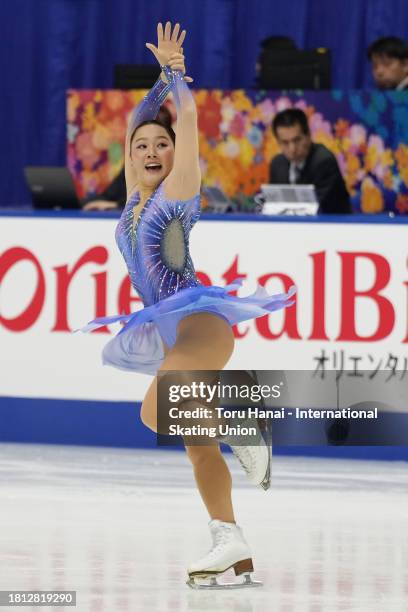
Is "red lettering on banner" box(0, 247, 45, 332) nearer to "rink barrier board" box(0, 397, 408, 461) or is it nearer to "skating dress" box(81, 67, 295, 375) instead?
"rink barrier board" box(0, 397, 408, 461)

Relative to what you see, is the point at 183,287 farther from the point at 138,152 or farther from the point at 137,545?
the point at 137,545

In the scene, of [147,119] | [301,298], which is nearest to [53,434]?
[301,298]

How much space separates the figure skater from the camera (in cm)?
431

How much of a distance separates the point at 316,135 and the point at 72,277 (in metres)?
2.57

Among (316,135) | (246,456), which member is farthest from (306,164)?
(246,456)

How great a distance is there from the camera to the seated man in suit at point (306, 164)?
817 cm

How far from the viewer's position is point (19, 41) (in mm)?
10930

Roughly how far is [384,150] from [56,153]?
2598mm

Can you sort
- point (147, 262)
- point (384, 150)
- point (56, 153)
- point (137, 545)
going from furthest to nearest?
point (56, 153) → point (384, 150) → point (137, 545) → point (147, 262)

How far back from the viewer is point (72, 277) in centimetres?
721

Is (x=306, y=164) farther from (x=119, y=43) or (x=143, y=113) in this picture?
(x=143, y=113)

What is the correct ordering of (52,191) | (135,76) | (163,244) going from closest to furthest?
(163,244) → (52,191) → (135,76)

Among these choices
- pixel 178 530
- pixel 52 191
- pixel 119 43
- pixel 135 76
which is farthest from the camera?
pixel 119 43

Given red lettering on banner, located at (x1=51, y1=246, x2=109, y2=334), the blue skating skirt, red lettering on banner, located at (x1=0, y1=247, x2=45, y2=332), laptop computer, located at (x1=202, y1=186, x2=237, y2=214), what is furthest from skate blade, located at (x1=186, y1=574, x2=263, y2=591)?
laptop computer, located at (x1=202, y1=186, x2=237, y2=214)
